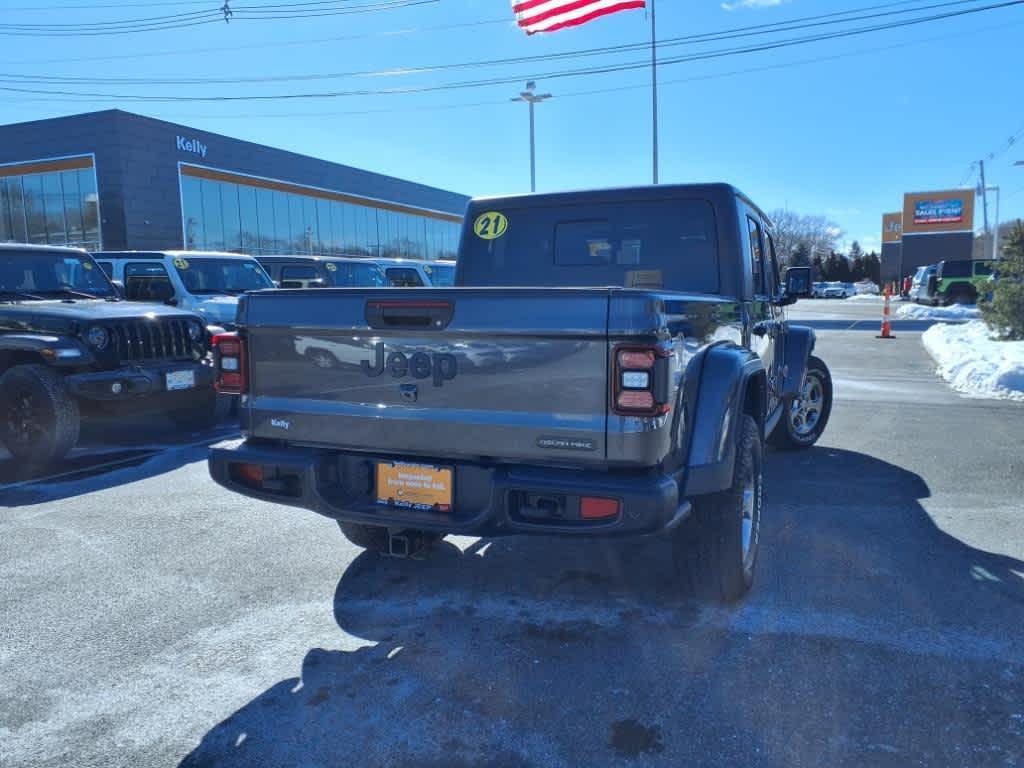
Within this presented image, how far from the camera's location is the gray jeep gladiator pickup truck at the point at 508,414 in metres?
2.87

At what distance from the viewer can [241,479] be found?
11.9 feet

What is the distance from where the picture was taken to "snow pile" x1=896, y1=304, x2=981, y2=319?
1069 inches

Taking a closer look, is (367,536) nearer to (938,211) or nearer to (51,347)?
(51,347)

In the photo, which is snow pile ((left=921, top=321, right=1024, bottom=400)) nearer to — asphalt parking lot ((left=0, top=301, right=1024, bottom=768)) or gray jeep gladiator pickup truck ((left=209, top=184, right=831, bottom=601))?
asphalt parking lot ((left=0, top=301, right=1024, bottom=768))

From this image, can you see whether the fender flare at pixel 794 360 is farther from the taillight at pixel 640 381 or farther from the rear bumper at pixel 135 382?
the rear bumper at pixel 135 382

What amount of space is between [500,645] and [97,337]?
5.06 m

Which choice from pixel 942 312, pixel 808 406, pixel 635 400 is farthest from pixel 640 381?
pixel 942 312

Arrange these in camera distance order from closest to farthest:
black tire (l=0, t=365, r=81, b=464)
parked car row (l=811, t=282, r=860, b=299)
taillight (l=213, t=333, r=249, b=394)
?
taillight (l=213, t=333, r=249, b=394)
black tire (l=0, t=365, r=81, b=464)
parked car row (l=811, t=282, r=860, b=299)

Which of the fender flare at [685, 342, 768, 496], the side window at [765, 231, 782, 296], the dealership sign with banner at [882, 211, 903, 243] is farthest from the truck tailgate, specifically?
the dealership sign with banner at [882, 211, 903, 243]

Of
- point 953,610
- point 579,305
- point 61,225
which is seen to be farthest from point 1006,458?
point 61,225

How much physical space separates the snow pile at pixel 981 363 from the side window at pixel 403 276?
33.0ft

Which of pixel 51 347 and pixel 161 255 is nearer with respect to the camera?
pixel 51 347

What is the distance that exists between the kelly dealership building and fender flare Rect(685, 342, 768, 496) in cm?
2789

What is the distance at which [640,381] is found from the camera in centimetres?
283
